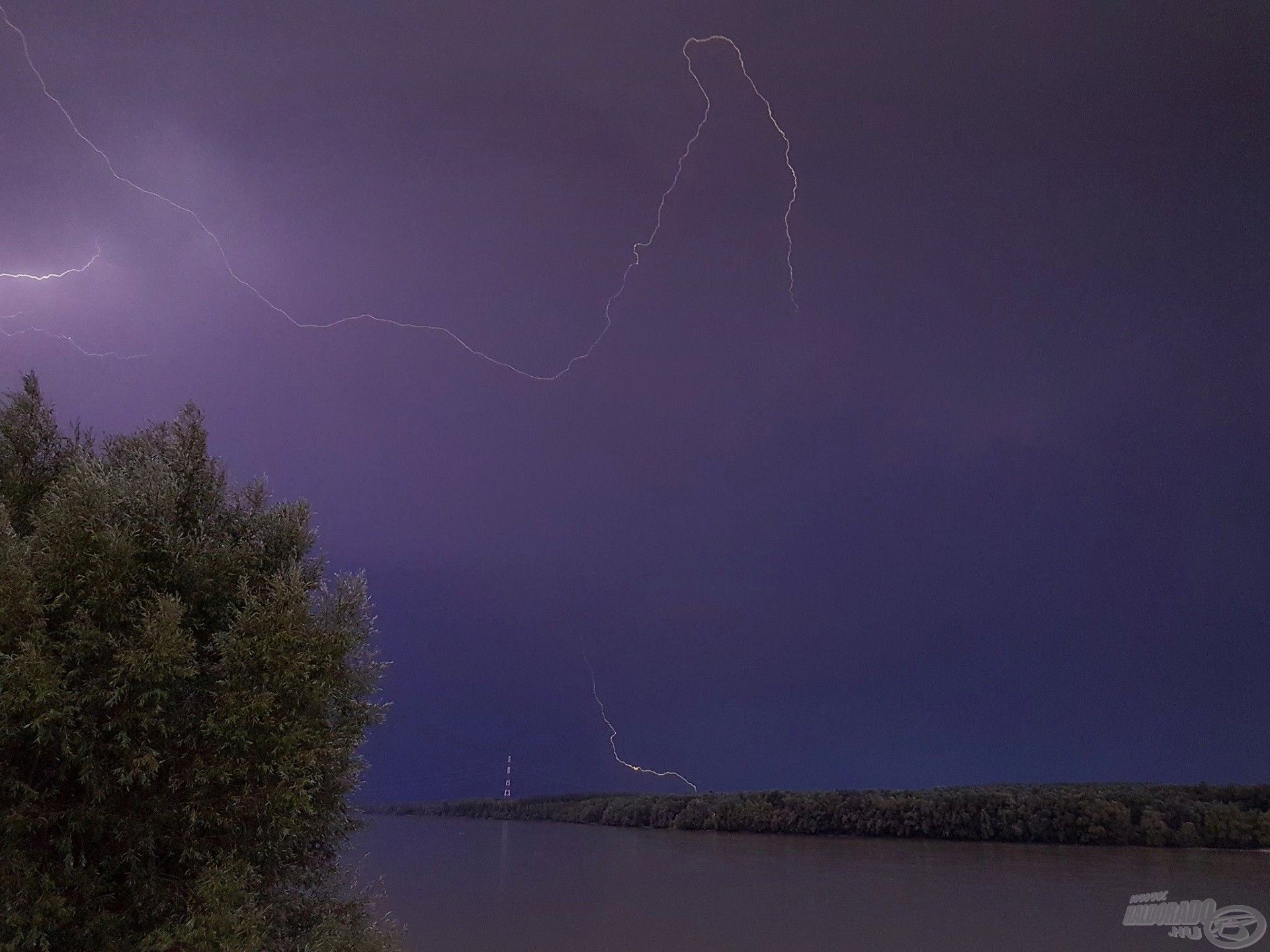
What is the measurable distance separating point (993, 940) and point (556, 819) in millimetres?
139114

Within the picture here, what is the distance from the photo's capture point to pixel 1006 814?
9281cm

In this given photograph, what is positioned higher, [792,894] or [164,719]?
[164,719]


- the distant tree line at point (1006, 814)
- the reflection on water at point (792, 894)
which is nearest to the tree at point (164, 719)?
the reflection on water at point (792, 894)

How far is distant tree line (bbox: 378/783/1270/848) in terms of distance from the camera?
8288 centimetres

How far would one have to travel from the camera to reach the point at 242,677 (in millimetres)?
10469

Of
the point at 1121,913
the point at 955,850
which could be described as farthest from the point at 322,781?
the point at 955,850

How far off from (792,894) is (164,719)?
45703mm

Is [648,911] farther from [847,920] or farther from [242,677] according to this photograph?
[242,677]
